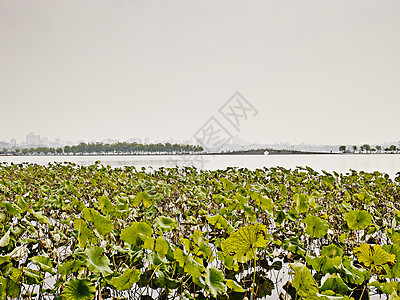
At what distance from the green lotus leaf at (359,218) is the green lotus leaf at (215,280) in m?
1.46

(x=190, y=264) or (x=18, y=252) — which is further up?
(x=190, y=264)

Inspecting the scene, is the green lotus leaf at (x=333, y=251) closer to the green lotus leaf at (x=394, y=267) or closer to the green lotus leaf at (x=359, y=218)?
the green lotus leaf at (x=394, y=267)

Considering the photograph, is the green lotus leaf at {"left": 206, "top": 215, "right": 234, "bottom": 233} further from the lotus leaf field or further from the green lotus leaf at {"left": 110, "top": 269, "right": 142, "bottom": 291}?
the green lotus leaf at {"left": 110, "top": 269, "right": 142, "bottom": 291}

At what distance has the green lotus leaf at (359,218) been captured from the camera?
2.51 meters

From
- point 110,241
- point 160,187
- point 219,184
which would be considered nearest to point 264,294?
point 110,241

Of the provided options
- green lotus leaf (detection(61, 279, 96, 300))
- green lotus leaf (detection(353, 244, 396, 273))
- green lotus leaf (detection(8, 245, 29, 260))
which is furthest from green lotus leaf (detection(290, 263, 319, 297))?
green lotus leaf (detection(8, 245, 29, 260))

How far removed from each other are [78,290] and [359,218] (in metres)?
2.28

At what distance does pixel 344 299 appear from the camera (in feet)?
4.41

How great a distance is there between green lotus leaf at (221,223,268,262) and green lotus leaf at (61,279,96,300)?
775 mm

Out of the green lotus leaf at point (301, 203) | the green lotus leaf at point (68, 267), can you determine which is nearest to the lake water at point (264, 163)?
the green lotus leaf at point (301, 203)

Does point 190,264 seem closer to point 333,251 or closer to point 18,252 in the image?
point 333,251

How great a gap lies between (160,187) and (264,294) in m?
3.34

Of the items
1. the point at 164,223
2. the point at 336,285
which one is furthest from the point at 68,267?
the point at 336,285

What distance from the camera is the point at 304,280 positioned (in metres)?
1.56
